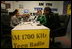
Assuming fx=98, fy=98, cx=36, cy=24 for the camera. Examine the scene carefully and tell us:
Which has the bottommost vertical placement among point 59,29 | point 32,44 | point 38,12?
point 32,44

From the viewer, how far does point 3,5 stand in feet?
2.96

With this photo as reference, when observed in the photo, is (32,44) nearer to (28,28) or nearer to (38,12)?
(28,28)

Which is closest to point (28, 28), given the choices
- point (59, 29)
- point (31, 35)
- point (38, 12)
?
point (31, 35)

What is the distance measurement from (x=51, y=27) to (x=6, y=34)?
1.42 ft

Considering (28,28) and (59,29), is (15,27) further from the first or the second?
(59,29)

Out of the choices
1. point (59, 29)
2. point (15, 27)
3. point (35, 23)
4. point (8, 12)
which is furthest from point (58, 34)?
point (8, 12)

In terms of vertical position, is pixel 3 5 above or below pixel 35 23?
above

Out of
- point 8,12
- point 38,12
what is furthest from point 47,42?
point 8,12

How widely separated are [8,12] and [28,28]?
0.24 meters

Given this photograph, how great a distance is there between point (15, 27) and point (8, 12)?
0.15m

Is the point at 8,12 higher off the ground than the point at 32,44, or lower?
higher

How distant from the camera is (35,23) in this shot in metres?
0.95

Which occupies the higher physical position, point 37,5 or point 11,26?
point 37,5

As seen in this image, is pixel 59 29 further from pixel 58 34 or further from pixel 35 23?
pixel 35 23
